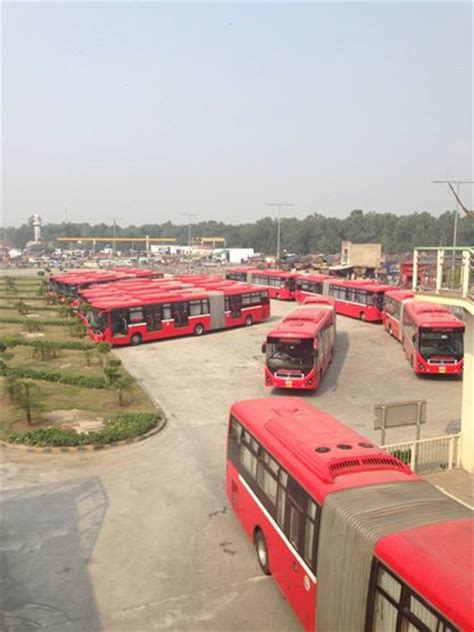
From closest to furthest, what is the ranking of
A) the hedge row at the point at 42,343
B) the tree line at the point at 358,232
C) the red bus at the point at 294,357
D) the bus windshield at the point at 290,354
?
the red bus at the point at 294,357
the bus windshield at the point at 290,354
the hedge row at the point at 42,343
the tree line at the point at 358,232

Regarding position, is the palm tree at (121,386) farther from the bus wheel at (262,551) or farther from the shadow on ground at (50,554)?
the bus wheel at (262,551)

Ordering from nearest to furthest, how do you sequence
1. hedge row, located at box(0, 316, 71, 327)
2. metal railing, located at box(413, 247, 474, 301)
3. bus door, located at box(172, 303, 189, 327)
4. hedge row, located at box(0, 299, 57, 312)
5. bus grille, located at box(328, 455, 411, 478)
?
bus grille, located at box(328, 455, 411, 478) < metal railing, located at box(413, 247, 474, 301) < bus door, located at box(172, 303, 189, 327) < hedge row, located at box(0, 316, 71, 327) < hedge row, located at box(0, 299, 57, 312)

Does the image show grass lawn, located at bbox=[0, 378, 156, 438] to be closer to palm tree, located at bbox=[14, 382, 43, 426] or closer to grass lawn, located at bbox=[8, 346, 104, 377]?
palm tree, located at bbox=[14, 382, 43, 426]

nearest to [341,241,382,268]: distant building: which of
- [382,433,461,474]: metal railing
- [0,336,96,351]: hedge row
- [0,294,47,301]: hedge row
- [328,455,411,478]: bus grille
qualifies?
[0,294,47,301]: hedge row

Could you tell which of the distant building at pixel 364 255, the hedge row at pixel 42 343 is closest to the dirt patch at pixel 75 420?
the hedge row at pixel 42 343

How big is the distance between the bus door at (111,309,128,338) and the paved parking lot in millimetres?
9413

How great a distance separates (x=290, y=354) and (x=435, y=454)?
7.82m

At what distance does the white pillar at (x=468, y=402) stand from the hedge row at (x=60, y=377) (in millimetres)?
12450

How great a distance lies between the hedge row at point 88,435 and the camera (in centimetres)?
1491

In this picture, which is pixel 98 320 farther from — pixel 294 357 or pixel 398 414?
pixel 398 414

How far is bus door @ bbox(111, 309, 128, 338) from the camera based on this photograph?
28906 mm

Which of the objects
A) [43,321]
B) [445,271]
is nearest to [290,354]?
[445,271]

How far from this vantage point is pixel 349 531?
253 inches

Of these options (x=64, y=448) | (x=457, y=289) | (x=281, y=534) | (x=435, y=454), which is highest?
(x=457, y=289)
